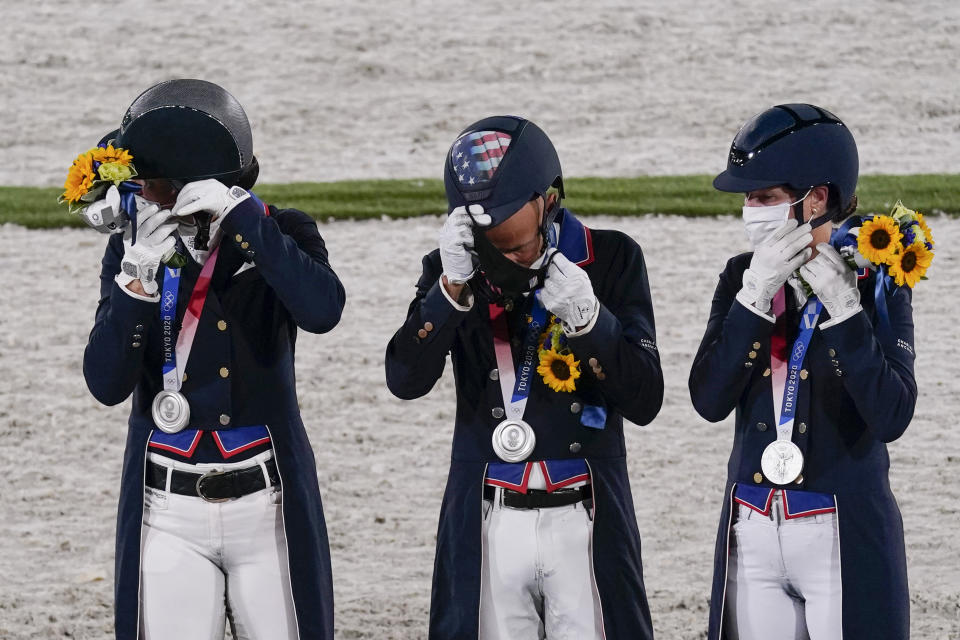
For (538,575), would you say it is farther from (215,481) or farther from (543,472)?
(215,481)

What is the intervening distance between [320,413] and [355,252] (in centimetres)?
262

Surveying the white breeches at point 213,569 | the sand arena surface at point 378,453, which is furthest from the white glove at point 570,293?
the sand arena surface at point 378,453

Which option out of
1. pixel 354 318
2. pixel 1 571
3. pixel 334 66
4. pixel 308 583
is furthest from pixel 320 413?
pixel 334 66

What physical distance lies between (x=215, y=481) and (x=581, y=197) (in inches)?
342

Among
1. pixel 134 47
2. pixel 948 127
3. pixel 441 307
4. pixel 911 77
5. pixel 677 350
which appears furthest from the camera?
pixel 134 47

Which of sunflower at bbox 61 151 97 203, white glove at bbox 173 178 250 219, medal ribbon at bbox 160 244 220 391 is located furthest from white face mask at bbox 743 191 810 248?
sunflower at bbox 61 151 97 203

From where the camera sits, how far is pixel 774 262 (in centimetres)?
418

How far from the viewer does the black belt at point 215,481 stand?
4.34 m

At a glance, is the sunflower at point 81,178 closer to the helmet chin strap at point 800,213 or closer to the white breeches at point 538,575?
the white breeches at point 538,575

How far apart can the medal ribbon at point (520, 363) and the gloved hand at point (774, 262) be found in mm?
585

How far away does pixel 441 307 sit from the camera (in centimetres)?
420

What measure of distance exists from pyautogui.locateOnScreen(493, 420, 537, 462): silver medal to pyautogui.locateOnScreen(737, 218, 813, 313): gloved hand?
0.72m

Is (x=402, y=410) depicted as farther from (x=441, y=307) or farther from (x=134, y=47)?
(x=134, y=47)

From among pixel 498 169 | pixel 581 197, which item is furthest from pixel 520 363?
pixel 581 197
